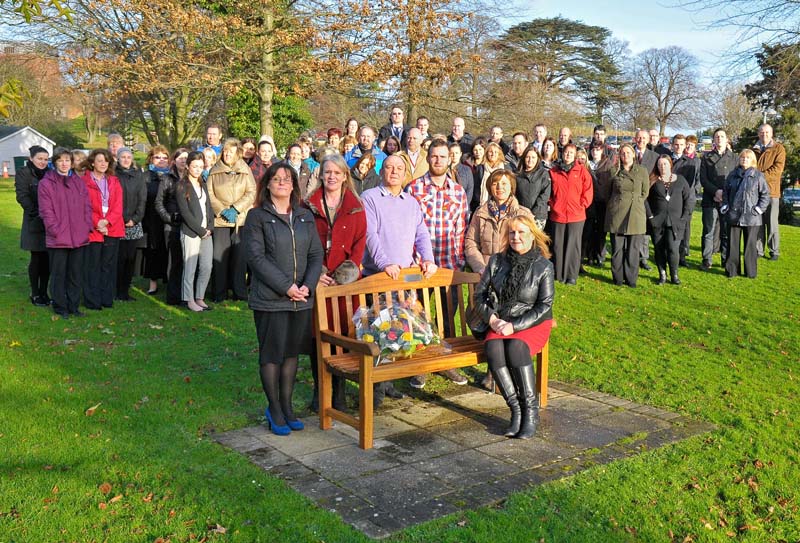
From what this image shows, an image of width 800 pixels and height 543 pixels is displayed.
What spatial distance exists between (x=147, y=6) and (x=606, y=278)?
13324 mm

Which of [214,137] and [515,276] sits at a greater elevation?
[214,137]

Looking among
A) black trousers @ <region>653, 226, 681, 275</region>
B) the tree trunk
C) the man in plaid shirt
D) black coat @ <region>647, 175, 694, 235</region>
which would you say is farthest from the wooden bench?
the tree trunk

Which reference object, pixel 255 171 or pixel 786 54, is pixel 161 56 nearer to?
pixel 255 171

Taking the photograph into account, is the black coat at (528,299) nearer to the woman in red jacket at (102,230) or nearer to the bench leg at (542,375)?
the bench leg at (542,375)

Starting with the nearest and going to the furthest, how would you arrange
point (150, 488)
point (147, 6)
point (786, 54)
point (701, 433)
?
1. point (150, 488)
2. point (701, 433)
3. point (786, 54)
4. point (147, 6)

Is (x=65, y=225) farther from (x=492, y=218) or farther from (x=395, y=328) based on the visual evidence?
(x=395, y=328)

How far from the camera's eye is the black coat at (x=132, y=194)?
11.7 metres

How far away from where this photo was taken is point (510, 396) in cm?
638

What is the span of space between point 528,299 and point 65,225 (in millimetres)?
6579

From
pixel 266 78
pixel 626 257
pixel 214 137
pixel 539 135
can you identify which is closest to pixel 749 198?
pixel 626 257

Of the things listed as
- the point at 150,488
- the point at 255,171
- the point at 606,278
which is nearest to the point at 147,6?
the point at 255,171

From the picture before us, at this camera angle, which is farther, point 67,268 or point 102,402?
point 67,268

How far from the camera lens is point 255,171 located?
40.2ft

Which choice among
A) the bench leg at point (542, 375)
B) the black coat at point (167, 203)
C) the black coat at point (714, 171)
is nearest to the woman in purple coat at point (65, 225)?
the black coat at point (167, 203)
